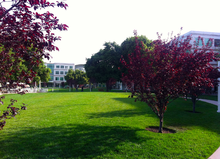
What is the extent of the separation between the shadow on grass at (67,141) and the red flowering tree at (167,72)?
1749mm

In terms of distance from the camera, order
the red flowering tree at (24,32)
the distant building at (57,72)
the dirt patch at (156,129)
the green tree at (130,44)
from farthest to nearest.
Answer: the distant building at (57,72) → the green tree at (130,44) → the dirt patch at (156,129) → the red flowering tree at (24,32)

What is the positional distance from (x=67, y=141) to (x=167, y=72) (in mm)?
4207

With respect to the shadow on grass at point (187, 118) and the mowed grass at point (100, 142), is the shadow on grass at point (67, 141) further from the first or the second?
the shadow on grass at point (187, 118)

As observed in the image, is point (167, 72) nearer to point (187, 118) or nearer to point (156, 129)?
point (156, 129)

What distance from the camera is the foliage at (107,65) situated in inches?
1612

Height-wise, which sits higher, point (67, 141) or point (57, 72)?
point (57, 72)

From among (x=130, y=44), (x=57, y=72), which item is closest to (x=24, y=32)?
(x=130, y=44)

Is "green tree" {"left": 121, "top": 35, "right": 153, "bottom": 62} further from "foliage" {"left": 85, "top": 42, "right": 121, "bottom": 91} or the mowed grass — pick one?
A: the mowed grass

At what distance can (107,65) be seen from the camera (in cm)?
4112

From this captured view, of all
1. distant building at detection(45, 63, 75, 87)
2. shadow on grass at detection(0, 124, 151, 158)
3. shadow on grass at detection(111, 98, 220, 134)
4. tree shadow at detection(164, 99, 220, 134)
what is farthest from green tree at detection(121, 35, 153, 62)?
distant building at detection(45, 63, 75, 87)

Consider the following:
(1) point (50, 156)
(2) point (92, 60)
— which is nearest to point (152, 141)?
(1) point (50, 156)

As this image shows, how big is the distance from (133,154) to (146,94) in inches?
102

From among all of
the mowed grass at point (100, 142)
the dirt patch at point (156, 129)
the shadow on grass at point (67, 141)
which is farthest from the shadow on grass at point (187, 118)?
the shadow on grass at point (67, 141)

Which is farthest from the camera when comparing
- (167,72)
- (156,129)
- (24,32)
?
(156,129)
